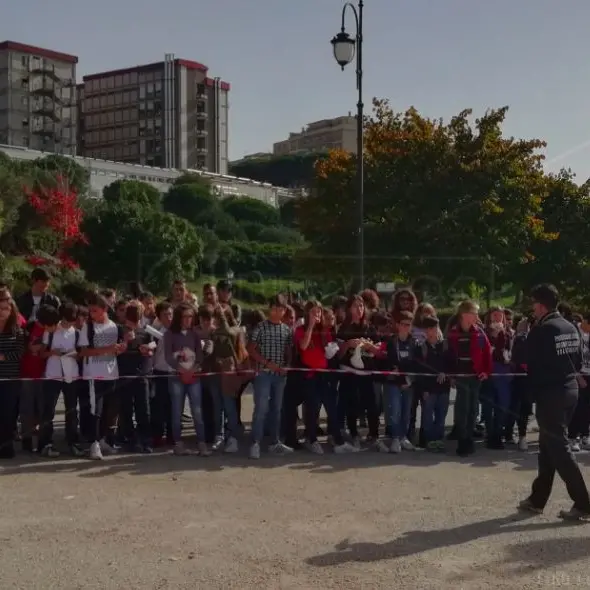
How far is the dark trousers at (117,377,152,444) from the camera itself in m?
10.0

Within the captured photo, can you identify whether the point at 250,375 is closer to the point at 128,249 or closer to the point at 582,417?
the point at 582,417

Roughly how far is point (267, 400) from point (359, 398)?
132 cm

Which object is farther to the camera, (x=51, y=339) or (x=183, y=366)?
(x=183, y=366)

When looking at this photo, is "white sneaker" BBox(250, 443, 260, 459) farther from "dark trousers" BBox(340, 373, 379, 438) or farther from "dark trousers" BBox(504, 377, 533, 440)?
"dark trousers" BBox(504, 377, 533, 440)

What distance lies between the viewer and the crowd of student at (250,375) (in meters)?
9.76

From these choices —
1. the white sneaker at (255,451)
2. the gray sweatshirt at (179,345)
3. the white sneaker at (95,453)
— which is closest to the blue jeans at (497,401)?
the white sneaker at (255,451)

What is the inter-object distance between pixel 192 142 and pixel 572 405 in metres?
125

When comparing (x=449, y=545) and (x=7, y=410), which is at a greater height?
(x=7, y=410)

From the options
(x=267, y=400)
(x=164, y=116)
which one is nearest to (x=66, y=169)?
(x=267, y=400)

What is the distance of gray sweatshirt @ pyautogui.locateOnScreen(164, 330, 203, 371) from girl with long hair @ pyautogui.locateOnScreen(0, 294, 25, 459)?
1661 mm

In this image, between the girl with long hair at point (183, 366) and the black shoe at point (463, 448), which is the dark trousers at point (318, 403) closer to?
the girl with long hair at point (183, 366)

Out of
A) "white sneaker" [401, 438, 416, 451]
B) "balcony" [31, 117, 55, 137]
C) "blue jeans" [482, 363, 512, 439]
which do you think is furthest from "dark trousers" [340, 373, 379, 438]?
"balcony" [31, 117, 55, 137]

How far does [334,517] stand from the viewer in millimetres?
7074

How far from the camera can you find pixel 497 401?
34.8 ft
